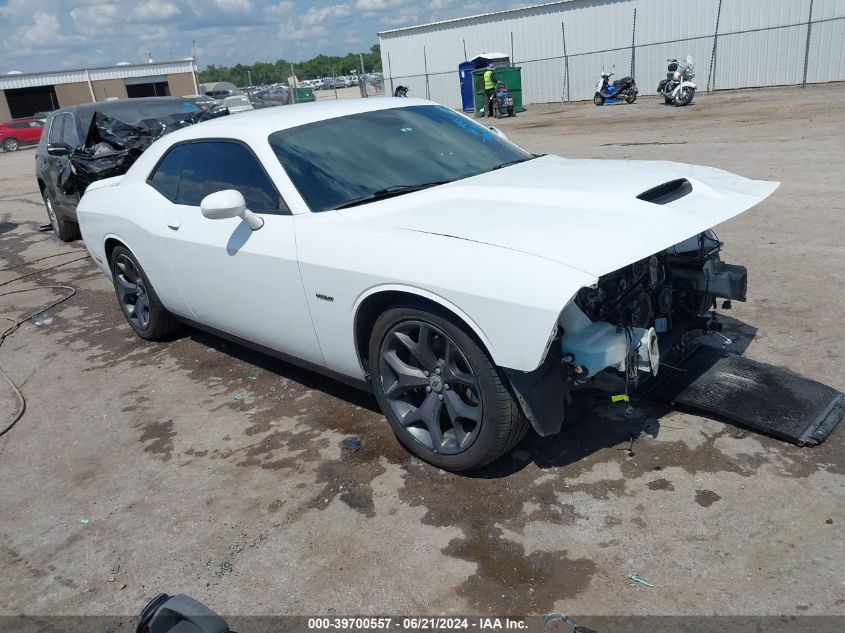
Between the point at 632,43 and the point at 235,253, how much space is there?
87.6 feet

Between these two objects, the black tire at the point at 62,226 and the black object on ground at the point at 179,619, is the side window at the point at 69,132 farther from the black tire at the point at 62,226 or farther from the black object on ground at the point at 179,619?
the black object on ground at the point at 179,619

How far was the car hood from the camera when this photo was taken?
287 cm

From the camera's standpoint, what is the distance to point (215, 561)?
2961 mm

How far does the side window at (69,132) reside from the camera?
9203 millimetres

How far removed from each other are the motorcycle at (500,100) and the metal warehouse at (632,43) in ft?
18.2

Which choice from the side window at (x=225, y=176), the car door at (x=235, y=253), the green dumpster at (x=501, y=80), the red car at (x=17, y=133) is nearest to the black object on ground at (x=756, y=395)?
the car door at (x=235, y=253)

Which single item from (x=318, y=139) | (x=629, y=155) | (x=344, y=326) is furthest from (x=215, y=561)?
(x=629, y=155)

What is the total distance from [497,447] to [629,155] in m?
10.1

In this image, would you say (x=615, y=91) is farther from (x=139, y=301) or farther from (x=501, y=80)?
(x=139, y=301)

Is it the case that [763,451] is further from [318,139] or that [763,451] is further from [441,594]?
[318,139]

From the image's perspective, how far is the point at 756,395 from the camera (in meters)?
3.55

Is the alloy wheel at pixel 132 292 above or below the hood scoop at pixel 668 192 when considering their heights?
below

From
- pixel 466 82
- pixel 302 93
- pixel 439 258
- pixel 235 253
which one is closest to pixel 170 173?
pixel 235 253

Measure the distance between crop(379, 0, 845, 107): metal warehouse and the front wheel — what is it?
15.6ft
